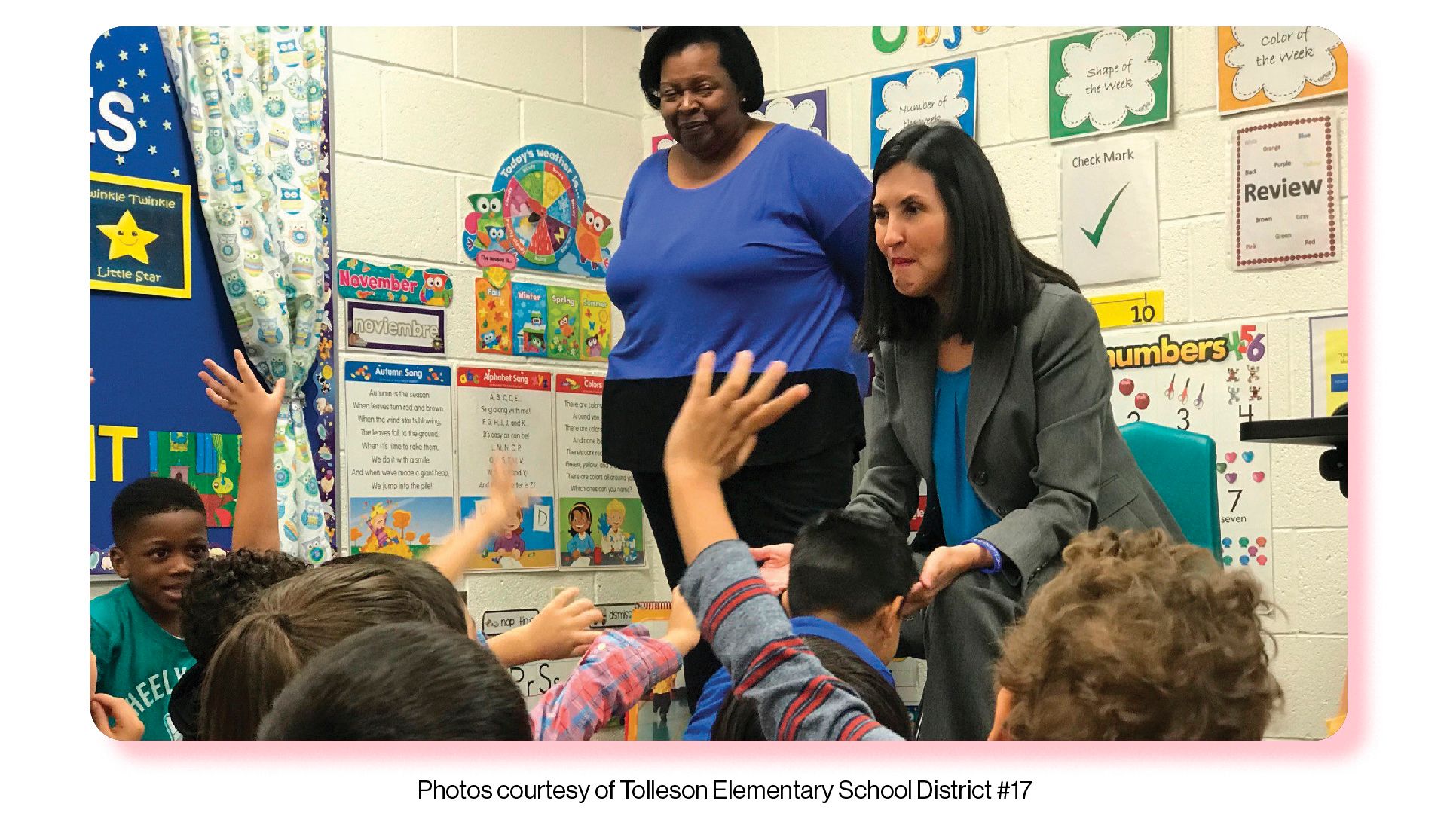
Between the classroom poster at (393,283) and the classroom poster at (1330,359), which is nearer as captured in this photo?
the classroom poster at (1330,359)

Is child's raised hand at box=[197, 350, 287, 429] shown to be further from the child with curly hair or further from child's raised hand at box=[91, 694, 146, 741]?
the child with curly hair

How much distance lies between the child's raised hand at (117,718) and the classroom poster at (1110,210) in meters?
1.01

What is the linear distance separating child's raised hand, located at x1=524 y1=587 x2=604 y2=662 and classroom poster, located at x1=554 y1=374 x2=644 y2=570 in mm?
39

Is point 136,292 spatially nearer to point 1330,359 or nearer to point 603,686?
point 603,686

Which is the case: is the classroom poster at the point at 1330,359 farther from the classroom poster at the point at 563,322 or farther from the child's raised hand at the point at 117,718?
the child's raised hand at the point at 117,718

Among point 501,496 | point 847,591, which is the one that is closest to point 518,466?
point 501,496

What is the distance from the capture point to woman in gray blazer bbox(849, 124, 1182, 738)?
1323 millimetres

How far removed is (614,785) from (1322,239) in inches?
32.2

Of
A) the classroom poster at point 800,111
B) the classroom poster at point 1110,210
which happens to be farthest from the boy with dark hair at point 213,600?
the classroom poster at point 1110,210

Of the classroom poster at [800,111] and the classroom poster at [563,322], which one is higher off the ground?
the classroom poster at [800,111]

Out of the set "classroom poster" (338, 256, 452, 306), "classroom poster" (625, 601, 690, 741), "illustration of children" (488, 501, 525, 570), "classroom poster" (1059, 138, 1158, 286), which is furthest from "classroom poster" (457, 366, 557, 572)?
"classroom poster" (1059, 138, 1158, 286)

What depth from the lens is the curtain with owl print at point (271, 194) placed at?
1.41 m

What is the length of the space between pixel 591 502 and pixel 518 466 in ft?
0.28

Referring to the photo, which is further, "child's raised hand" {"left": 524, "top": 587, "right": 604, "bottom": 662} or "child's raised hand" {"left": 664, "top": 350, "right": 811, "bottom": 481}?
"child's raised hand" {"left": 524, "top": 587, "right": 604, "bottom": 662}
